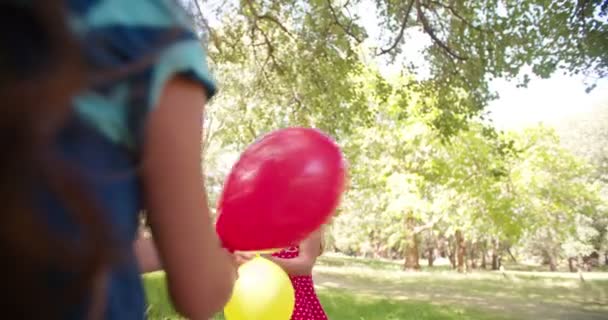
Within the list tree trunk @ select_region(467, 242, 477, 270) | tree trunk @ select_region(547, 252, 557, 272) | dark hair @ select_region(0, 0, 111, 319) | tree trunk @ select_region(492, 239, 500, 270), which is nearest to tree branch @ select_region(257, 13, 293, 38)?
dark hair @ select_region(0, 0, 111, 319)

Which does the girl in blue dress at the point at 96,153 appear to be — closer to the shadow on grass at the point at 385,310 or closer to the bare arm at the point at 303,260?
the bare arm at the point at 303,260

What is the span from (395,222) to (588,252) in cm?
1559

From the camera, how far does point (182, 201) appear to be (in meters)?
0.70

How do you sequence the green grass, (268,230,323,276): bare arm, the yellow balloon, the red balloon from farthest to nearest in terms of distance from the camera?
1. the green grass
2. (268,230,323,276): bare arm
3. the yellow balloon
4. the red balloon

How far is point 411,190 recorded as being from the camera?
20.5 meters

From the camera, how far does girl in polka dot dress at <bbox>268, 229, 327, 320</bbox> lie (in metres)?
2.94

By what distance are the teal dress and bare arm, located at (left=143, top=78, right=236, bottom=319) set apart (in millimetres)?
17

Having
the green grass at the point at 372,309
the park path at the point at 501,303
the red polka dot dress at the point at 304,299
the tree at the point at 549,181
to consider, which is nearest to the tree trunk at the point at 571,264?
the tree at the point at 549,181

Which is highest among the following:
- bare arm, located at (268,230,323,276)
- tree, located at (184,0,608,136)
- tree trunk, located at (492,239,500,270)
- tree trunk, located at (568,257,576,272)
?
tree trunk, located at (568,257,576,272)

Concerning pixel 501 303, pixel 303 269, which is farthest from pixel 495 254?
pixel 303 269

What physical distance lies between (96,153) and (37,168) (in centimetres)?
7

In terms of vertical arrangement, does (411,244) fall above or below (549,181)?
below

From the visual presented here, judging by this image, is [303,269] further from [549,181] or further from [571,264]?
[571,264]

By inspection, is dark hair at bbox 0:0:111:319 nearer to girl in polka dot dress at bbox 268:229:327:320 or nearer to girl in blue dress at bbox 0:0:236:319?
girl in blue dress at bbox 0:0:236:319
